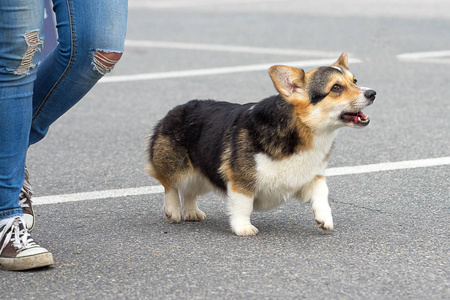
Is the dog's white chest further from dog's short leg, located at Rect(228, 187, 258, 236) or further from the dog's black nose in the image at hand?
the dog's black nose

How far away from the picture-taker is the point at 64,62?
3.99 meters

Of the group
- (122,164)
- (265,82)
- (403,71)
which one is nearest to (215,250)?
(122,164)

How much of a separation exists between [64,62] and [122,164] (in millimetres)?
1956

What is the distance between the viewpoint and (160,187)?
17.2ft

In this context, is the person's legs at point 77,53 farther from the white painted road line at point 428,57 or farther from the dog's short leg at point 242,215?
the white painted road line at point 428,57

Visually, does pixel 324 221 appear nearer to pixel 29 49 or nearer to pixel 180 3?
pixel 29 49

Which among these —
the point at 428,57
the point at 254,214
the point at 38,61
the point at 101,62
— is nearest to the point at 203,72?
the point at 428,57

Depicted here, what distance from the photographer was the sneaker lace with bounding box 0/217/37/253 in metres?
3.71

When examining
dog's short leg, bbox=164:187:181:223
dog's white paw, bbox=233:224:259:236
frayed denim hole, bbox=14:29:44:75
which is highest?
frayed denim hole, bbox=14:29:44:75

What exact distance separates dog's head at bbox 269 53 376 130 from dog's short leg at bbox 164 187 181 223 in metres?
0.91

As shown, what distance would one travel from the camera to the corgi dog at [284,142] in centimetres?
412

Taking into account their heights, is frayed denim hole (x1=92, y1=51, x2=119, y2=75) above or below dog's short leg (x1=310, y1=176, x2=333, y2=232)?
above

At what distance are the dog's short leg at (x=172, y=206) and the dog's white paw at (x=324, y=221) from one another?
868mm

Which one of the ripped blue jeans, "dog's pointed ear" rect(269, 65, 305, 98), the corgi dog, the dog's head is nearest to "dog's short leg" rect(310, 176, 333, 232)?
the corgi dog
